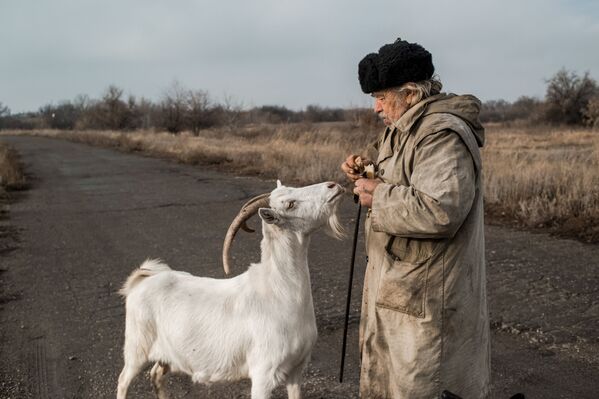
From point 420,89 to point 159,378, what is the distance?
2.93 m

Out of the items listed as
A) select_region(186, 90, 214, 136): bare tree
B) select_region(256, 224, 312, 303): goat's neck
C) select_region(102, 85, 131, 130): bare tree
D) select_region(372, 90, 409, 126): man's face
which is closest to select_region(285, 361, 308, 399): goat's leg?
select_region(256, 224, 312, 303): goat's neck

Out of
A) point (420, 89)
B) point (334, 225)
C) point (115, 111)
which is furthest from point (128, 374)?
point (115, 111)

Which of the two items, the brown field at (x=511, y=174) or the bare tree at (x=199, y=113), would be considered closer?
the brown field at (x=511, y=174)

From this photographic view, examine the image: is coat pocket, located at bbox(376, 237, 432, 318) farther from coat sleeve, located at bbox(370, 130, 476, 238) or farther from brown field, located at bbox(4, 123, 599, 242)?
brown field, located at bbox(4, 123, 599, 242)

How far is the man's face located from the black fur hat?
0.07 metres

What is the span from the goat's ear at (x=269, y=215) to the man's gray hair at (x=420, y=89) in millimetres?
1186

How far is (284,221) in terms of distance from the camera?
3.76m

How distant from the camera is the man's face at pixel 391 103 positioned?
9.68 feet

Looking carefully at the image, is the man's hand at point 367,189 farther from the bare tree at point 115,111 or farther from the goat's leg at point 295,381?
the bare tree at point 115,111

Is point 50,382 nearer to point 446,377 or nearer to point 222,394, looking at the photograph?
point 222,394

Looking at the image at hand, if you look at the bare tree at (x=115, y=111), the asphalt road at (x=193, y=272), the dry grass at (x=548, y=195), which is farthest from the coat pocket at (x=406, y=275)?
the bare tree at (x=115, y=111)

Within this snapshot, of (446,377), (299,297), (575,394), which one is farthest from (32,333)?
(575,394)

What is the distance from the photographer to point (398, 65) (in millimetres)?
2777

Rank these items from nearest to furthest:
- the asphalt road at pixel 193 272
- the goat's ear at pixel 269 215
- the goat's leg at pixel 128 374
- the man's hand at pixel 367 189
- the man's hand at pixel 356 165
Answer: the man's hand at pixel 367 189
the man's hand at pixel 356 165
the goat's ear at pixel 269 215
the goat's leg at pixel 128 374
the asphalt road at pixel 193 272
